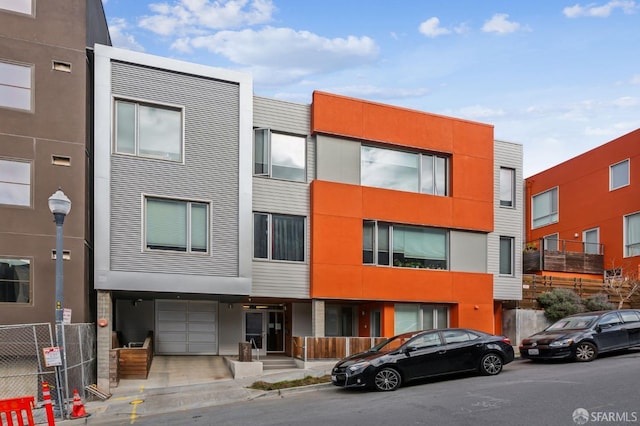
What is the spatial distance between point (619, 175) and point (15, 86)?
26.7 m

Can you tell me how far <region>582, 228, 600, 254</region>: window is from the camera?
30.6m

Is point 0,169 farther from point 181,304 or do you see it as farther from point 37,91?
point 181,304

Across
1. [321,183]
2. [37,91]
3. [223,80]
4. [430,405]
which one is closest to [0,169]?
[37,91]

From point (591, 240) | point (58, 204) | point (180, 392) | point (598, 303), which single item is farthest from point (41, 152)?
point (591, 240)

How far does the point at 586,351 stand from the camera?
52.9 feet

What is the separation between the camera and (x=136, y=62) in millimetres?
17531

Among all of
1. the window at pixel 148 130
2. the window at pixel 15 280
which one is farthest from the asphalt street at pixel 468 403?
the window at pixel 148 130

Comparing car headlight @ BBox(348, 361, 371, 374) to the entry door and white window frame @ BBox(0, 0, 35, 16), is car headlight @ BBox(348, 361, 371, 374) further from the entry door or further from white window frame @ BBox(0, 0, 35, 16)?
white window frame @ BBox(0, 0, 35, 16)

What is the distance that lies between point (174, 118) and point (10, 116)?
4.49 m

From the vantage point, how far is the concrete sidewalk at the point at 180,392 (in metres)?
13.5

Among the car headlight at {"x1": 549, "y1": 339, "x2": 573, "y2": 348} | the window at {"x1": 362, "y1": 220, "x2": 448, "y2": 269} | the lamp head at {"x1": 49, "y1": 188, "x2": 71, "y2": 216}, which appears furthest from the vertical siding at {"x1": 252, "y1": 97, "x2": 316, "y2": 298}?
the car headlight at {"x1": 549, "y1": 339, "x2": 573, "y2": 348}

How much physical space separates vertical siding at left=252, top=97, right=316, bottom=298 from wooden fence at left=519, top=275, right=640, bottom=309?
9910 millimetres

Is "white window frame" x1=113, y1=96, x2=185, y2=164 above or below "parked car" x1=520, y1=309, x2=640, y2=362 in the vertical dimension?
above

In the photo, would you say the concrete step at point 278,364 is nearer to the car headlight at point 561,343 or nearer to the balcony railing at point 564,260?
the car headlight at point 561,343
